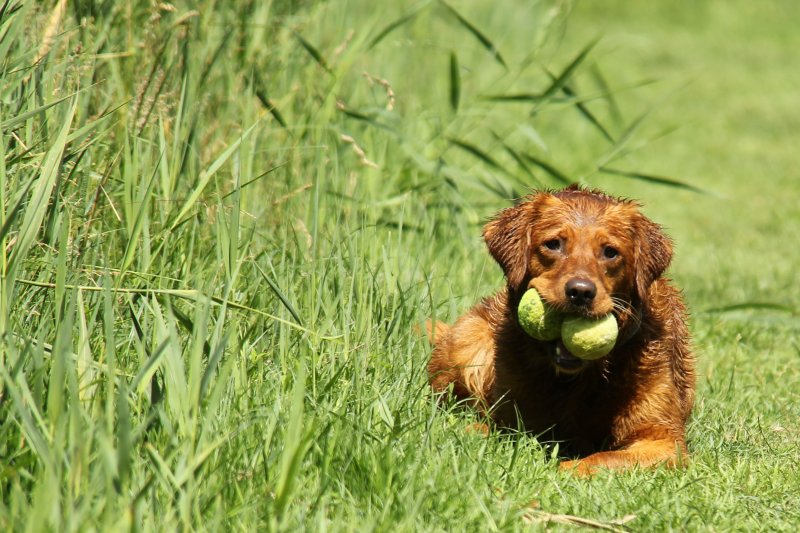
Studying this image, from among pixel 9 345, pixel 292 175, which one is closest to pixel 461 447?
pixel 9 345

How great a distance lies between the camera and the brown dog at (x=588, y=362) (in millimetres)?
4027

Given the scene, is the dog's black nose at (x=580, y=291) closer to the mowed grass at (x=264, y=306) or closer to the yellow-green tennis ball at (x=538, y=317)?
the yellow-green tennis ball at (x=538, y=317)

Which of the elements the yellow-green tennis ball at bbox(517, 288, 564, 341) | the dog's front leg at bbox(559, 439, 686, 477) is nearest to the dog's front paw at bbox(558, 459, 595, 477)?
the dog's front leg at bbox(559, 439, 686, 477)

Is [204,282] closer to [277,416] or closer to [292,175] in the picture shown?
[277,416]

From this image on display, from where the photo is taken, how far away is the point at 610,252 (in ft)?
13.3

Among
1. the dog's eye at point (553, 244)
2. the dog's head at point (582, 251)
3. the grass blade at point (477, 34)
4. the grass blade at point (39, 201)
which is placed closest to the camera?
the grass blade at point (39, 201)

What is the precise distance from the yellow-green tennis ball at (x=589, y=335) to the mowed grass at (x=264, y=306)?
0.36 m

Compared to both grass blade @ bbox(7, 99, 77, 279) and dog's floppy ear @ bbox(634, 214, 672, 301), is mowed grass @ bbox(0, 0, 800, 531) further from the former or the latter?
dog's floppy ear @ bbox(634, 214, 672, 301)

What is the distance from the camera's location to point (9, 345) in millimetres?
2896

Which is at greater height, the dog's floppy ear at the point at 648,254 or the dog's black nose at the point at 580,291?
the dog's floppy ear at the point at 648,254

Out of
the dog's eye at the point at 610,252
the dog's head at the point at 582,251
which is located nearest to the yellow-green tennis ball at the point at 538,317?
the dog's head at the point at 582,251

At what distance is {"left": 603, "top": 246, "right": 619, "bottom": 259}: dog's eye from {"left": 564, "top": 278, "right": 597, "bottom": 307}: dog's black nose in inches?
10.4

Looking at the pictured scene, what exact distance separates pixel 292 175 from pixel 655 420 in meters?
2.08

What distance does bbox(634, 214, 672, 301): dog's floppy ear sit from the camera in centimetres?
415
